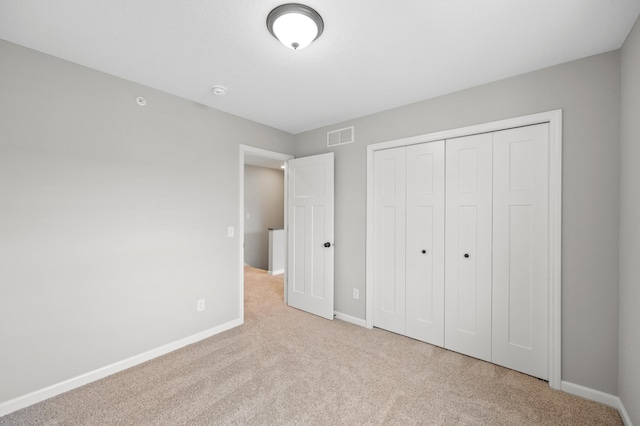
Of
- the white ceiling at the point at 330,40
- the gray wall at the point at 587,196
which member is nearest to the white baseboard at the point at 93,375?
the white ceiling at the point at 330,40

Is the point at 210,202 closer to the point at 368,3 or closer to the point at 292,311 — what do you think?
the point at 292,311

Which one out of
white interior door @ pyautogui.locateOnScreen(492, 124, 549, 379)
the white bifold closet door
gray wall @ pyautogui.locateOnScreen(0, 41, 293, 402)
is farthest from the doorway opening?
white interior door @ pyautogui.locateOnScreen(492, 124, 549, 379)

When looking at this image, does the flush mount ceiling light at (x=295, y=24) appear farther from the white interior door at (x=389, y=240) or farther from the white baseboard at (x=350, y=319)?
the white baseboard at (x=350, y=319)

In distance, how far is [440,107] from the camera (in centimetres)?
263

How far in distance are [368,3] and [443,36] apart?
1.94 ft

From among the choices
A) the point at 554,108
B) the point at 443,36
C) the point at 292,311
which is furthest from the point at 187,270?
the point at 554,108

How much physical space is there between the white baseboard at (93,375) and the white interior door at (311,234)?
1.17 m

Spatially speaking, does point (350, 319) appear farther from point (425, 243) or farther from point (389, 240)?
point (425, 243)

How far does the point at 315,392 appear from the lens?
199 cm

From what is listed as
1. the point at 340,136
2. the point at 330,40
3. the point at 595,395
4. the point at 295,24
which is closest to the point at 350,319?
the point at 595,395

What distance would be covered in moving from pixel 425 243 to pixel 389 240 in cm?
39

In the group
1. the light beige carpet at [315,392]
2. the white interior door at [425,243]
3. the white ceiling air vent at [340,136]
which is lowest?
the light beige carpet at [315,392]

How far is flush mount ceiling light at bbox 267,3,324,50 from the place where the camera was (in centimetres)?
150

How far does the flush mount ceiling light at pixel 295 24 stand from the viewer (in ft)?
4.92
